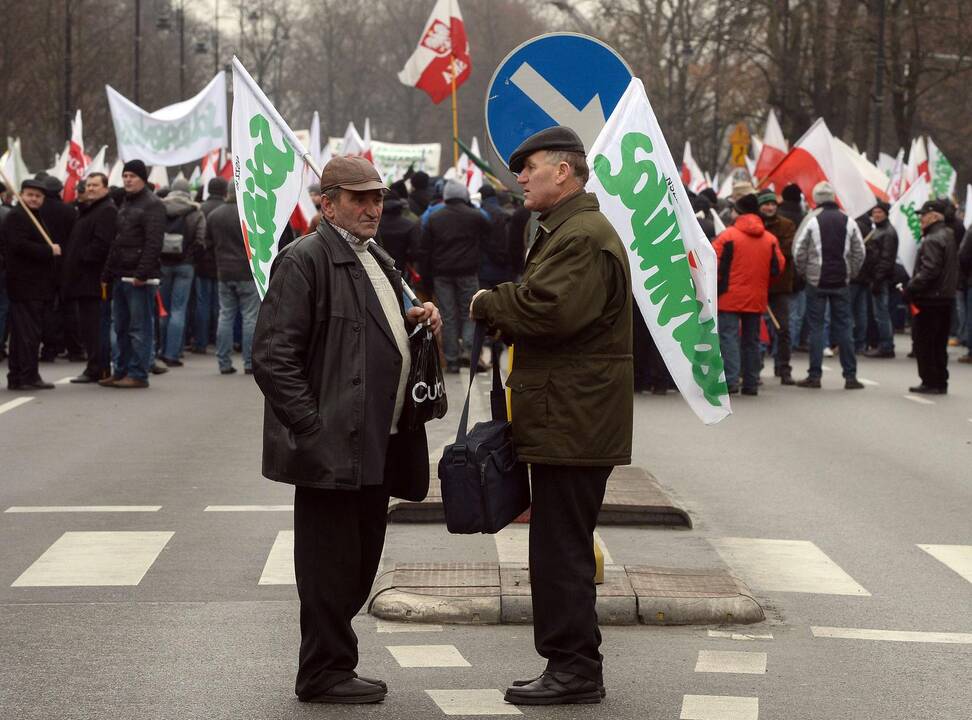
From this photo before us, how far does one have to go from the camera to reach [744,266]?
55.3 feet

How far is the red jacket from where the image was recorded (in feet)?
55.2

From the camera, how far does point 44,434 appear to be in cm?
1337

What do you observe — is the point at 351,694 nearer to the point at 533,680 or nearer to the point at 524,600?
the point at 533,680

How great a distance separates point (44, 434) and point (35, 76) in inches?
1402

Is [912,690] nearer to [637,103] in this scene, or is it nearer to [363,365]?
[363,365]

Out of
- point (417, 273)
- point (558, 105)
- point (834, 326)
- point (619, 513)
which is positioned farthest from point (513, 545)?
point (417, 273)

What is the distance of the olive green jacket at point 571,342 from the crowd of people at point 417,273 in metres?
9.39

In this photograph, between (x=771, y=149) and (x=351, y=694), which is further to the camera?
(x=771, y=149)

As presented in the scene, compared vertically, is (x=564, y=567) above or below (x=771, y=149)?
below

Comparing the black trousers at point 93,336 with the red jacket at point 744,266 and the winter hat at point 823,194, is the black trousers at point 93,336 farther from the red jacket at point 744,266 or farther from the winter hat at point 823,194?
the winter hat at point 823,194

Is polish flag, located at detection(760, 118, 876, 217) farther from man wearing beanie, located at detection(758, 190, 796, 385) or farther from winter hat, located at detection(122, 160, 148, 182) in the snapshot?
winter hat, located at detection(122, 160, 148, 182)

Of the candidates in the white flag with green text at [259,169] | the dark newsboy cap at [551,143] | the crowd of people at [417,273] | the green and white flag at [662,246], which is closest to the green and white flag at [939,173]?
the crowd of people at [417,273]

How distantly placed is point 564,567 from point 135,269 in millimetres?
11099

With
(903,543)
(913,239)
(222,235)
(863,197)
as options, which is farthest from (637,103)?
(913,239)
